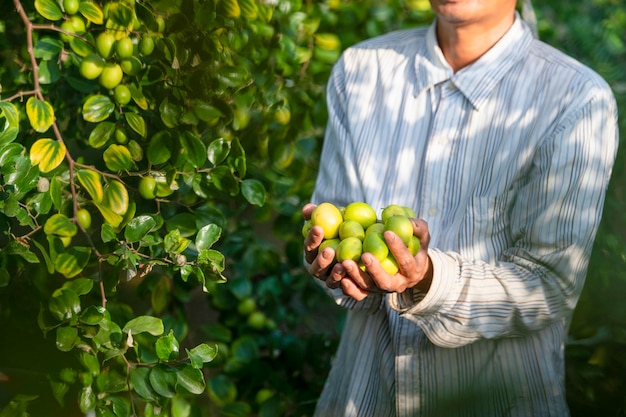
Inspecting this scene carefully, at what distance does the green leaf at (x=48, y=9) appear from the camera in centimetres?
145

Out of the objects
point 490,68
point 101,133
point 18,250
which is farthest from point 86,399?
point 490,68

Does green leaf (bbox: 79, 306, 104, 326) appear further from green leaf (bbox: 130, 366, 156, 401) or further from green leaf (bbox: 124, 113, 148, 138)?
green leaf (bbox: 124, 113, 148, 138)

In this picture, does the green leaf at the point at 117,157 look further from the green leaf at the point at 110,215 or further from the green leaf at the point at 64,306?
the green leaf at the point at 64,306

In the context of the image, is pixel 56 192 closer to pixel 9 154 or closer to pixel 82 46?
pixel 9 154

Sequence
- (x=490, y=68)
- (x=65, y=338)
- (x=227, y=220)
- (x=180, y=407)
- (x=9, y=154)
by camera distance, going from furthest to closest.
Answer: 1. (x=227, y=220)
2. (x=180, y=407)
3. (x=490, y=68)
4. (x=65, y=338)
5. (x=9, y=154)

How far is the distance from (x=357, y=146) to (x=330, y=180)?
0.11 m

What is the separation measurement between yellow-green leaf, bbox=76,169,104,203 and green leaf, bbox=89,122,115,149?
8cm

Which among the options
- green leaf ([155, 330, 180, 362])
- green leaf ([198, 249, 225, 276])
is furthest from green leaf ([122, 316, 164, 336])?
green leaf ([198, 249, 225, 276])

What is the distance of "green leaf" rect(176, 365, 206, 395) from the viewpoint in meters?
1.36

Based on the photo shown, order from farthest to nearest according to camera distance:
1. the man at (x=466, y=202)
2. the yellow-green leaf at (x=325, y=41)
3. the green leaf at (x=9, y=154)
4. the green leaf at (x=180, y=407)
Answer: the yellow-green leaf at (x=325, y=41) → the green leaf at (x=180, y=407) → the man at (x=466, y=202) → the green leaf at (x=9, y=154)

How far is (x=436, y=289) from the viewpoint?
4.68ft

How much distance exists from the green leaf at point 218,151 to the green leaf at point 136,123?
0.15m

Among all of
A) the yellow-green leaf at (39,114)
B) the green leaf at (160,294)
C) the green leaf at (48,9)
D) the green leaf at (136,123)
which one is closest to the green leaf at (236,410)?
the green leaf at (160,294)

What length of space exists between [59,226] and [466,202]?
31.0 inches
